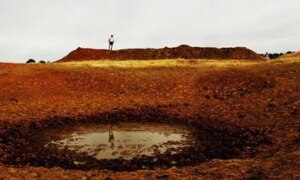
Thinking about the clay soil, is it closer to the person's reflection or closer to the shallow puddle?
the shallow puddle

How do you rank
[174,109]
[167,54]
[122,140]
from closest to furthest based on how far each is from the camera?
1. [122,140]
2. [174,109]
3. [167,54]

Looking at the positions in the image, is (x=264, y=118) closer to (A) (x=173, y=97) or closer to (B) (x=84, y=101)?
(A) (x=173, y=97)

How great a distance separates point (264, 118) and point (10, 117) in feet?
28.2

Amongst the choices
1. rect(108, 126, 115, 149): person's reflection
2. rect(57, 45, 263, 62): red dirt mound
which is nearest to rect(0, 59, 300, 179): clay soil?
rect(108, 126, 115, 149): person's reflection

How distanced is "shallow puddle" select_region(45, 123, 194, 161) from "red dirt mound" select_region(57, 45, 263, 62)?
20.8 metres

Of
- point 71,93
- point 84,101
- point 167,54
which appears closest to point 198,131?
point 84,101

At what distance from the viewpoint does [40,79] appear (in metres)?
19.3

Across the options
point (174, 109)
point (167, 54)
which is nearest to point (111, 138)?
point (174, 109)

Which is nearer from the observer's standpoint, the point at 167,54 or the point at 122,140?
the point at 122,140

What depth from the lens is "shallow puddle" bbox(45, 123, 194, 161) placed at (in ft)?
35.1

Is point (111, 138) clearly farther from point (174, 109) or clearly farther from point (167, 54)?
point (167, 54)

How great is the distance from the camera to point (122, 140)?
39.0 ft

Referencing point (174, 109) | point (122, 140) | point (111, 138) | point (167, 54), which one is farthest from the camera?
point (167, 54)

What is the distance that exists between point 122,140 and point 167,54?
930 inches
